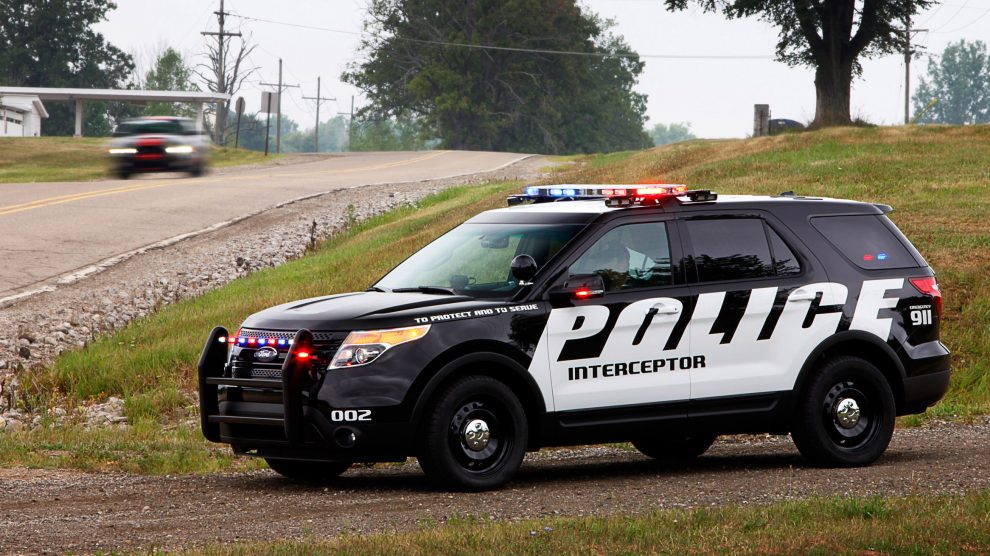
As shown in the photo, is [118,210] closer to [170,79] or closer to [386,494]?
[386,494]

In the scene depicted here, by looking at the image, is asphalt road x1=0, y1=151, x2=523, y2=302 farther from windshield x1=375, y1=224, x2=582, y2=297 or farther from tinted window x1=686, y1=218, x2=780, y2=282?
tinted window x1=686, y1=218, x2=780, y2=282

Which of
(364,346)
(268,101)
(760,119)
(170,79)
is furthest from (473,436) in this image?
(170,79)

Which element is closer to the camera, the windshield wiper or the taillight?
the windshield wiper

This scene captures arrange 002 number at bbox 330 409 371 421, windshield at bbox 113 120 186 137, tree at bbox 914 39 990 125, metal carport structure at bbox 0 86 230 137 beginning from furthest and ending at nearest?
tree at bbox 914 39 990 125 < metal carport structure at bbox 0 86 230 137 < windshield at bbox 113 120 186 137 < 002 number at bbox 330 409 371 421

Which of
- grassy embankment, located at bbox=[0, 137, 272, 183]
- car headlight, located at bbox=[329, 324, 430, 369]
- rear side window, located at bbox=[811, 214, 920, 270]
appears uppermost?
grassy embankment, located at bbox=[0, 137, 272, 183]

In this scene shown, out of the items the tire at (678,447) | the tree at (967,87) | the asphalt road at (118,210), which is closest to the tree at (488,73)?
the asphalt road at (118,210)

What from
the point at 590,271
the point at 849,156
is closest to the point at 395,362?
the point at 590,271

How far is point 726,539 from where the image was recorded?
20.5 feet

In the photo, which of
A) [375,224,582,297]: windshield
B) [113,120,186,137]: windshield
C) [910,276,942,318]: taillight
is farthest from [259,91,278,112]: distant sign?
[910,276,942,318]: taillight

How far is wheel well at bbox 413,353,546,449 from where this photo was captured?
7812 mm

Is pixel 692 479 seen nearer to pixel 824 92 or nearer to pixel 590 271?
pixel 590 271

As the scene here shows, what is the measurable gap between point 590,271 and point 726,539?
2613 mm

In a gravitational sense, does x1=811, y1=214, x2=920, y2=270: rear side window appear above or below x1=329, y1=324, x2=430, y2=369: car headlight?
above

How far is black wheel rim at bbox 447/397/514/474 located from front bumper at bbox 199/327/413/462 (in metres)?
0.31
